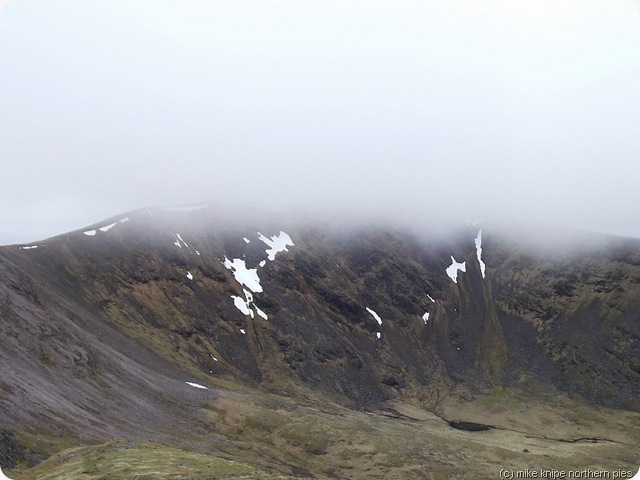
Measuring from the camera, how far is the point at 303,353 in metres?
130

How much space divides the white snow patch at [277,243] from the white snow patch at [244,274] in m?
12.0

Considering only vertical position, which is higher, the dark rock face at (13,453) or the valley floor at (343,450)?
the dark rock face at (13,453)

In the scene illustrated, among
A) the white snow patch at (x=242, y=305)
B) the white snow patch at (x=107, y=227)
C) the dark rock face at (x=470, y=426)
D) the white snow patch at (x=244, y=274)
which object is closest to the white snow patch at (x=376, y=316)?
the white snow patch at (x=244, y=274)

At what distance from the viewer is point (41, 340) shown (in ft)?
229

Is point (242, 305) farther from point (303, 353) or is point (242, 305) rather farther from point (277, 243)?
point (277, 243)

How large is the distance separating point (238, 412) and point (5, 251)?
2195 inches

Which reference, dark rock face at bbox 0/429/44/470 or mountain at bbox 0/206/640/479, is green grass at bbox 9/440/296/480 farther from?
dark rock face at bbox 0/429/44/470

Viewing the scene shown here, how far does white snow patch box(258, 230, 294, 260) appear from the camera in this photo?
6408 inches

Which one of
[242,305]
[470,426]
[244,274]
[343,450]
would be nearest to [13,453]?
[343,450]

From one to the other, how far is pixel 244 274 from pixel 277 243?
2678 cm

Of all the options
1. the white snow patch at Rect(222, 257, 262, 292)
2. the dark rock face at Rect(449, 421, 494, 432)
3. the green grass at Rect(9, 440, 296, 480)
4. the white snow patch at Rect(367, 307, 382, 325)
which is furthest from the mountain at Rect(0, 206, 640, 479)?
the white snow patch at Rect(367, 307, 382, 325)

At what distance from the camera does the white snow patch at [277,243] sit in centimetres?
16277

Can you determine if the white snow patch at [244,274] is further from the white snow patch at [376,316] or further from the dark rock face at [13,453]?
the dark rock face at [13,453]

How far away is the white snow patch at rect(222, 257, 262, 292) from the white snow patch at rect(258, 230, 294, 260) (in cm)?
1204
